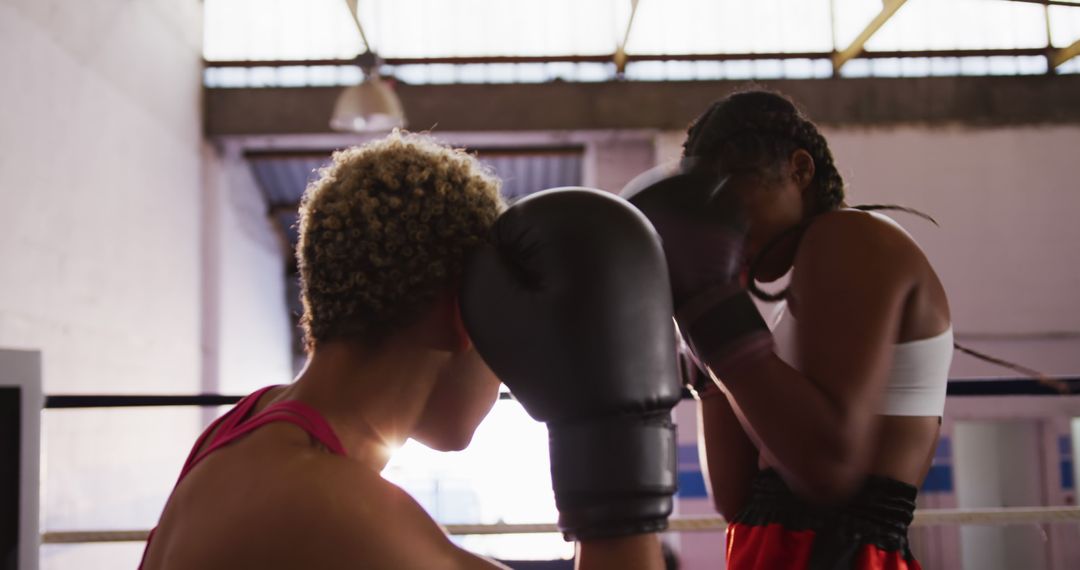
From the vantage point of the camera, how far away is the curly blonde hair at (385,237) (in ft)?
2.53

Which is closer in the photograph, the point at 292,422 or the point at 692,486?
the point at 292,422

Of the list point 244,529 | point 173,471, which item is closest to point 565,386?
point 244,529

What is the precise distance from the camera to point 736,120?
3.68 ft

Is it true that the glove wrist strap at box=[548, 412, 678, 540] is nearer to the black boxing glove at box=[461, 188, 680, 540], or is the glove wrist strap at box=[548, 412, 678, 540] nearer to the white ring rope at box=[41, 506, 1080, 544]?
the black boxing glove at box=[461, 188, 680, 540]

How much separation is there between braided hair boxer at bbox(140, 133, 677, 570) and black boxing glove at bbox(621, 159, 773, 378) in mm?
253

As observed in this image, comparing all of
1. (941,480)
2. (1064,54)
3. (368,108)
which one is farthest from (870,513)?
(1064,54)

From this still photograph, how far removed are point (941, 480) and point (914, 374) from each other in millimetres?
6561

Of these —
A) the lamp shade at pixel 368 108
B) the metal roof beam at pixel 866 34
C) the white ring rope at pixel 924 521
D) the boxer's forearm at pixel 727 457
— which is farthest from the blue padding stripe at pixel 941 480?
the boxer's forearm at pixel 727 457

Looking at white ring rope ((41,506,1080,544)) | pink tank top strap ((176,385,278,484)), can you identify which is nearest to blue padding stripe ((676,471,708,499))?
white ring rope ((41,506,1080,544))

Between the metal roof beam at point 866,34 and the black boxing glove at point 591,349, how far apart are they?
5.86 metres

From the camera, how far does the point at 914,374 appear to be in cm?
105

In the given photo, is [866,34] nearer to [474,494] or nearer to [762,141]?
[474,494]

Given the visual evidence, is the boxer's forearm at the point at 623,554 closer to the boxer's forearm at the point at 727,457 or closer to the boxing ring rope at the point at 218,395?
the boxer's forearm at the point at 727,457

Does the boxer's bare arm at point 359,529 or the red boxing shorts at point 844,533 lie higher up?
the boxer's bare arm at point 359,529
